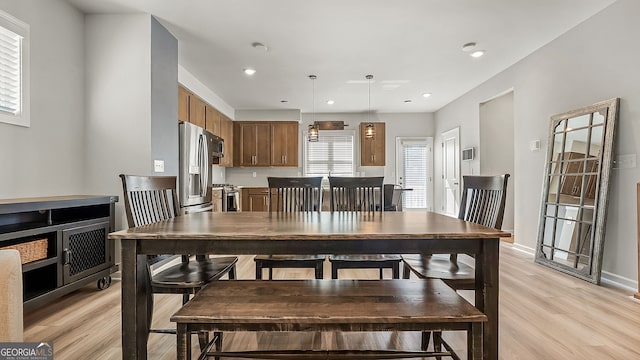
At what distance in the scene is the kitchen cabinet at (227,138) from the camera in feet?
21.6

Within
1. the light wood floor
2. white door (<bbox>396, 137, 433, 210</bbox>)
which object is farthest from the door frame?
the light wood floor

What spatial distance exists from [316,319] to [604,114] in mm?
3544

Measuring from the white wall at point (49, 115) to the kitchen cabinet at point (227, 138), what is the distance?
10.9 feet

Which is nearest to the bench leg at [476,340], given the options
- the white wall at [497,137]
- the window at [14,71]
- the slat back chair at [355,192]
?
the slat back chair at [355,192]

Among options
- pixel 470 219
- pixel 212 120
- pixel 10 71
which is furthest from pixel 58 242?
pixel 212 120

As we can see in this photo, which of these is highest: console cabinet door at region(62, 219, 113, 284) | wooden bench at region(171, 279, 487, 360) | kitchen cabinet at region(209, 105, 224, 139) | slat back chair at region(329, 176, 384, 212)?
kitchen cabinet at region(209, 105, 224, 139)

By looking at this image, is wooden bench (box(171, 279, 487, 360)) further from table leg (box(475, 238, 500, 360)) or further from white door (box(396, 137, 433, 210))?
white door (box(396, 137, 433, 210))

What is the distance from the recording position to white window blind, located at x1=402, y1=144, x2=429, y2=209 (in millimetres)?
8047

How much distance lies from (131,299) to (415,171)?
Answer: 7312 millimetres

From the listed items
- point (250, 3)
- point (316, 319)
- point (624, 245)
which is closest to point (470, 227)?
point (316, 319)

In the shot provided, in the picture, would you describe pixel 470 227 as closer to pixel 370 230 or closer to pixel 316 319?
pixel 370 230

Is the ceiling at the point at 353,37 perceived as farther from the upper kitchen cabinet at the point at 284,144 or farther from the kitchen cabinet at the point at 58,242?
the kitchen cabinet at the point at 58,242

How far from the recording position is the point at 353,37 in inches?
151

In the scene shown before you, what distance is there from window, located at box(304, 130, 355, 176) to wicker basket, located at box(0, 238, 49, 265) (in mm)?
5876
